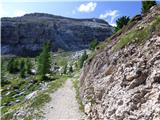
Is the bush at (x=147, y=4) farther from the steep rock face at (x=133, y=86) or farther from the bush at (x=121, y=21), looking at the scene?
the steep rock face at (x=133, y=86)

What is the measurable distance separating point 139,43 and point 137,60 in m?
3.34

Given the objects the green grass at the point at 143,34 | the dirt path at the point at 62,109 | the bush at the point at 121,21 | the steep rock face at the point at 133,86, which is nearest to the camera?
the steep rock face at the point at 133,86

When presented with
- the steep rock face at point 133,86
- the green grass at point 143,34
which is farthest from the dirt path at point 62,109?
the green grass at point 143,34

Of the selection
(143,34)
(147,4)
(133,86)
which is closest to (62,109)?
(143,34)

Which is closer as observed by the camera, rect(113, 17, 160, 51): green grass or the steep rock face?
the steep rock face

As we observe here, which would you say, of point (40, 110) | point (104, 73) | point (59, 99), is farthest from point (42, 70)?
point (104, 73)

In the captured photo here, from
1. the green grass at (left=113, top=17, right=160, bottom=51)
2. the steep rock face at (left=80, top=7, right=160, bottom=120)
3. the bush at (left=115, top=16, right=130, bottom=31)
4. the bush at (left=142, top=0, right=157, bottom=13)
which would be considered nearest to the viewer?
the steep rock face at (left=80, top=7, right=160, bottom=120)

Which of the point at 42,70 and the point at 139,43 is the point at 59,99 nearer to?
the point at 139,43

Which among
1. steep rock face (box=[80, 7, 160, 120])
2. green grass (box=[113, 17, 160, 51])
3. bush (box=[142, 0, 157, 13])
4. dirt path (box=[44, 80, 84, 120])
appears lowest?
dirt path (box=[44, 80, 84, 120])

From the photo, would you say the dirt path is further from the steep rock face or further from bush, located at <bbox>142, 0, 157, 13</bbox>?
bush, located at <bbox>142, 0, 157, 13</bbox>

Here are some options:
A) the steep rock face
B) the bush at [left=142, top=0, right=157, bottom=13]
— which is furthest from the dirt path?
the bush at [left=142, top=0, right=157, bottom=13]

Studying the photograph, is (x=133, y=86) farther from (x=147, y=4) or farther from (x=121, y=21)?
(x=121, y=21)

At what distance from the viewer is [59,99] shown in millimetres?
44562

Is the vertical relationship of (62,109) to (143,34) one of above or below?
below
